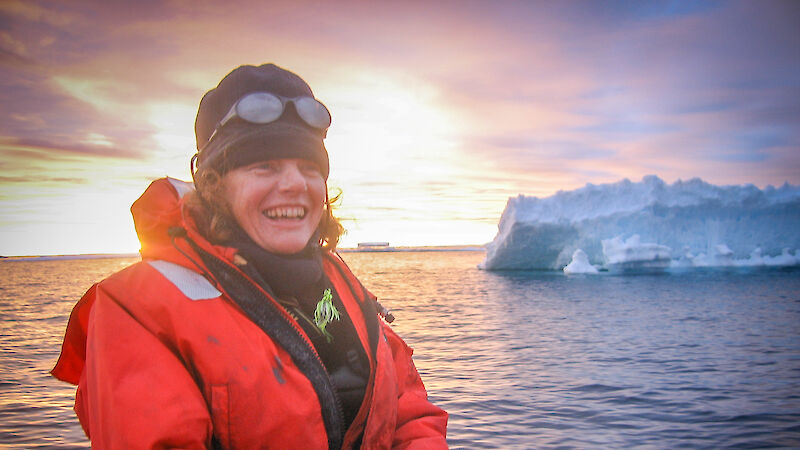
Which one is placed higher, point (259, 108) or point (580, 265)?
point (259, 108)

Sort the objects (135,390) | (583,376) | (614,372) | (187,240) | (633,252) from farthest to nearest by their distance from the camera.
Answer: (633,252)
(614,372)
(583,376)
(187,240)
(135,390)

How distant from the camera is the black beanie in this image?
60.3 inches

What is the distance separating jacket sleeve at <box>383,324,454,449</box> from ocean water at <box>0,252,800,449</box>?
13.0ft

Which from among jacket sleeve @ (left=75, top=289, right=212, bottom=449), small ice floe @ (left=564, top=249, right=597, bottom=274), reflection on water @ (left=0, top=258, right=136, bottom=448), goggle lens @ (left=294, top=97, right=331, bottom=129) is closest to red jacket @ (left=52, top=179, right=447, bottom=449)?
jacket sleeve @ (left=75, top=289, right=212, bottom=449)

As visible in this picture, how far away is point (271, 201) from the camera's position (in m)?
1.55

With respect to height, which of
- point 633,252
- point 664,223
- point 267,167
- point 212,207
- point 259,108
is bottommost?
point 633,252

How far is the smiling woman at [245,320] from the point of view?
1.19 metres

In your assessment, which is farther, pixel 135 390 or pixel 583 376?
pixel 583 376

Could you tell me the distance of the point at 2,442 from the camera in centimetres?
550

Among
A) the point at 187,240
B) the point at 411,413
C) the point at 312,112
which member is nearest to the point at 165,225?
the point at 187,240

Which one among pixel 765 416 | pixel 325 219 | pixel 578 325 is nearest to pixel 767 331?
pixel 578 325

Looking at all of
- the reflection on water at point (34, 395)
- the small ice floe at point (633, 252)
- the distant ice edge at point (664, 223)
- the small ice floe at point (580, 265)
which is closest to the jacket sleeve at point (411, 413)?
the reflection on water at point (34, 395)

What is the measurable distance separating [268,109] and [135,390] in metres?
0.85

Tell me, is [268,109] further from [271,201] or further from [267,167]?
[271,201]
